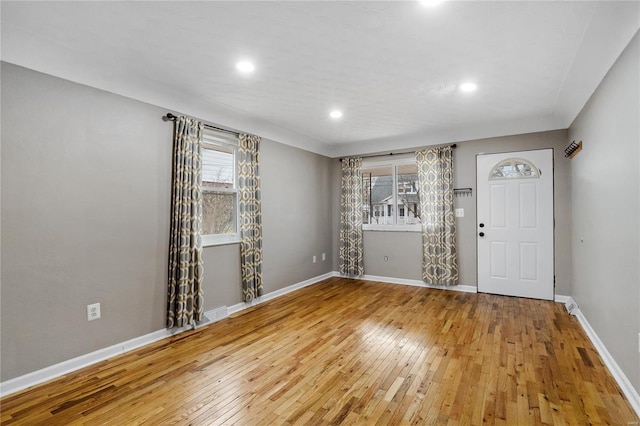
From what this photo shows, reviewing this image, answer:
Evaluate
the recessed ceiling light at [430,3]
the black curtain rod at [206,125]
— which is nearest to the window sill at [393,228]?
the black curtain rod at [206,125]

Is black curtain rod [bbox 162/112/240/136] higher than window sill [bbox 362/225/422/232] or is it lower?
higher

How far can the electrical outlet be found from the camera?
2.59 metres

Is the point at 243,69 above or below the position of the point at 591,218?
above

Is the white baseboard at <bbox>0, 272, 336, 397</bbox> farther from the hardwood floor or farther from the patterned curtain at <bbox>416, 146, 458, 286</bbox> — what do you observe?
the patterned curtain at <bbox>416, 146, 458, 286</bbox>

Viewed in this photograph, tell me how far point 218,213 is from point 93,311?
1.62 meters

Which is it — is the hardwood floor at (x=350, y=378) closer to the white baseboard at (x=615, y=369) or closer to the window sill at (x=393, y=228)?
the white baseboard at (x=615, y=369)

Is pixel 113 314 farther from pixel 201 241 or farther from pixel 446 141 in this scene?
pixel 446 141

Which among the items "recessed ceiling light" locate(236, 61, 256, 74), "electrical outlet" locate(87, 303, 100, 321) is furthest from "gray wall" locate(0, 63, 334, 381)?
"recessed ceiling light" locate(236, 61, 256, 74)

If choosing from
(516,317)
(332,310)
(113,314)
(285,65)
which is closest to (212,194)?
(113,314)

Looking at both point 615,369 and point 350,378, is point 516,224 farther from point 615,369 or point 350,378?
point 350,378

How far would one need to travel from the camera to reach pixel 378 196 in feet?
18.5

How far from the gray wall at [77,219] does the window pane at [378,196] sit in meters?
3.11

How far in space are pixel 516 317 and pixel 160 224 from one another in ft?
13.5

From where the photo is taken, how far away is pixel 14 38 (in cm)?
211
